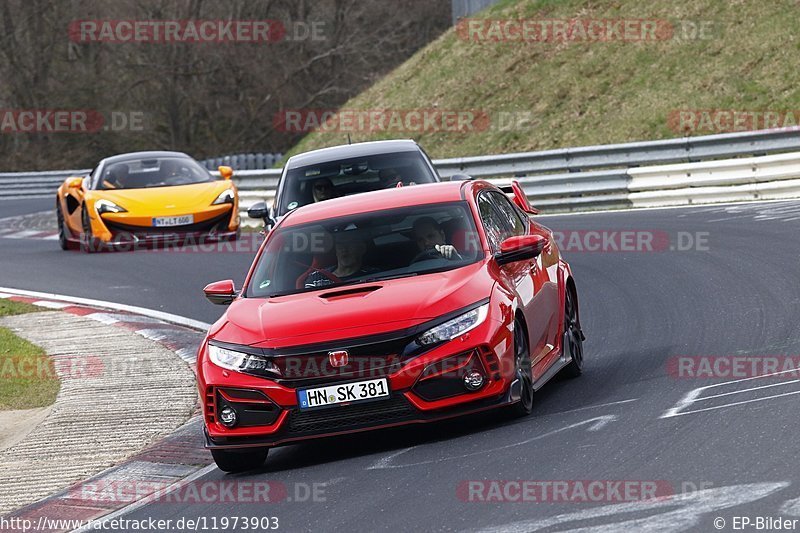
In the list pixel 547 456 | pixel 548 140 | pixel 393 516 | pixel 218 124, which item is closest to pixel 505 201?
pixel 547 456

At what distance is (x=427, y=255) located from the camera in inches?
336

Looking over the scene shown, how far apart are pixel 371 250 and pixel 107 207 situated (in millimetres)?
12865

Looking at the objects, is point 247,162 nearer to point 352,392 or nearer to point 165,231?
point 165,231

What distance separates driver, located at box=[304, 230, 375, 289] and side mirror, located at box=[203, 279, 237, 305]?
1.76 feet

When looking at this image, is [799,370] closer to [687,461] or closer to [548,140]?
[687,461]

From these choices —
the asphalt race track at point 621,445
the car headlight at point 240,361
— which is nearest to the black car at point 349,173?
the asphalt race track at point 621,445

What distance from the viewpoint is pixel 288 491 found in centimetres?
716

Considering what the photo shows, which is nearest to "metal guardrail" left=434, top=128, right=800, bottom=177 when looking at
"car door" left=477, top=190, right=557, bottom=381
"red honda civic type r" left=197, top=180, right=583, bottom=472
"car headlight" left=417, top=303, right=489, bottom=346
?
"car door" left=477, top=190, right=557, bottom=381

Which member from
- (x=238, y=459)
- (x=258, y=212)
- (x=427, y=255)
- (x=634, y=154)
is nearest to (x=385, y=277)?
(x=427, y=255)

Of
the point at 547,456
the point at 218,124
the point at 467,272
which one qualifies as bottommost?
the point at 218,124

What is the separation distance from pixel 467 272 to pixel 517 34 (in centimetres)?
2789

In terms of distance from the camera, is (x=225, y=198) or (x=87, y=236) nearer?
(x=225, y=198)

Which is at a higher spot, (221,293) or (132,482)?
(221,293)

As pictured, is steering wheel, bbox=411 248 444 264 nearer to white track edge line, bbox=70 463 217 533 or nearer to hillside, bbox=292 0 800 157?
white track edge line, bbox=70 463 217 533
